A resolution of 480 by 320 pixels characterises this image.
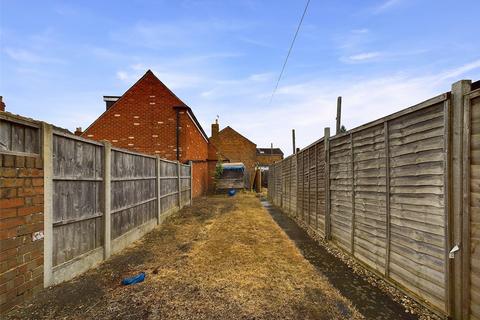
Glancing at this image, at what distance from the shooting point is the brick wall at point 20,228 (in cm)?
305

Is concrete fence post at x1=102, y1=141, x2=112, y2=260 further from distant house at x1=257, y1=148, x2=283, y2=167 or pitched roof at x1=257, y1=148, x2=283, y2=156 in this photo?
pitched roof at x1=257, y1=148, x2=283, y2=156

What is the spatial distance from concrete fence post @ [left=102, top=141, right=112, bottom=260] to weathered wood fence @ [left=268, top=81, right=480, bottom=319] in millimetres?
4606

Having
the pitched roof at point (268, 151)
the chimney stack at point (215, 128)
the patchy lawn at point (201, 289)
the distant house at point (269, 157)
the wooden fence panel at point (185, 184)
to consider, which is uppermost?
the chimney stack at point (215, 128)

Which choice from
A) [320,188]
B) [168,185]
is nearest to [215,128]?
[168,185]

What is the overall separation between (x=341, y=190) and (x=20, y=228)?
5.49 metres

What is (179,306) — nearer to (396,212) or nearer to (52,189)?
(52,189)

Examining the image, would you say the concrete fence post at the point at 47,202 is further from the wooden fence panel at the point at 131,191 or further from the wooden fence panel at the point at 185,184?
the wooden fence panel at the point at 185,184

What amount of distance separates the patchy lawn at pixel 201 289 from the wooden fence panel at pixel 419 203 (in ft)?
3.02

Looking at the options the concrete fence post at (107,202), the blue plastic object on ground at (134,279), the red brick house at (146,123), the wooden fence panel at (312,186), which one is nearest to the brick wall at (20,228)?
the blue plastic object on ground at (134,279)

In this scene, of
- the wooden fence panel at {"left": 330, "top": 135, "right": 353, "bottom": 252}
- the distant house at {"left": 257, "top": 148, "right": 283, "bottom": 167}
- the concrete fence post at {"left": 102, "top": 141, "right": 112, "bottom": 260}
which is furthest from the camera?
the distant house at {"left": 257, "top": 148, "right": 283, "bottom": 167}

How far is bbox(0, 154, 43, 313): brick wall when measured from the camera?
305 centimetres

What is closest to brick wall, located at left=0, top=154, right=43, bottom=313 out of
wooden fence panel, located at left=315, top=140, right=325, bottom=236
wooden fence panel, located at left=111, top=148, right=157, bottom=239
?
wooden fence panel, located at left=111, top=148, right=157, bottom=239

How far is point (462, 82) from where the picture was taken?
2.94 m

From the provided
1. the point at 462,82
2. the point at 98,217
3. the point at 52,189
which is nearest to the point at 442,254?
the point at 462,82
